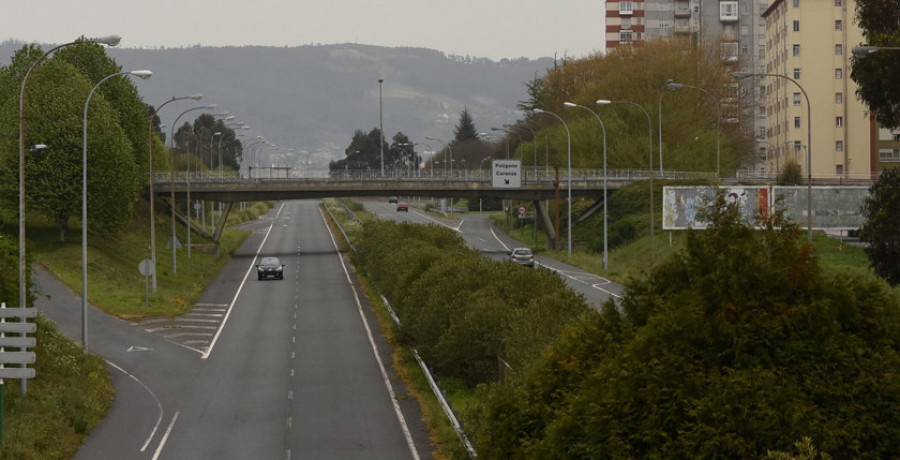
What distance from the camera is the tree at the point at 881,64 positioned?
44062mm

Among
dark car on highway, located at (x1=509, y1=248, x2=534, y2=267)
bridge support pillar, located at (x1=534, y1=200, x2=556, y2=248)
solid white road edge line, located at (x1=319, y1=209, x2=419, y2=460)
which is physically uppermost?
bridge support pillar, located at (x1=534, y1=200, x2=556, y2=248)

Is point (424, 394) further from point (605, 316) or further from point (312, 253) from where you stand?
point (312, 253)

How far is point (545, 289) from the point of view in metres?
31.1

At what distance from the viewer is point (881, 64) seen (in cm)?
4438

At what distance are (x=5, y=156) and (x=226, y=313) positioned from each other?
21.2 meters

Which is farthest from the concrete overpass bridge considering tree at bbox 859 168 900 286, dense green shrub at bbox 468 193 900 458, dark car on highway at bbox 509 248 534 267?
dense green shrub at bbox 468 193 900 458

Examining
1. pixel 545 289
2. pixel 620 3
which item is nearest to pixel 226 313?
pixel 545 289

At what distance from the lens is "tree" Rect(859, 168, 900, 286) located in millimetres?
46000

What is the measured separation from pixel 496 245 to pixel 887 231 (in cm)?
5770

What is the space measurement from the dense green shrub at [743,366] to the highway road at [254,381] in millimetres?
12845

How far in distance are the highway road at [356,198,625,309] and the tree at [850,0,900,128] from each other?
472 inches

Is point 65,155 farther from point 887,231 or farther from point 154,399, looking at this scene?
point 887,231

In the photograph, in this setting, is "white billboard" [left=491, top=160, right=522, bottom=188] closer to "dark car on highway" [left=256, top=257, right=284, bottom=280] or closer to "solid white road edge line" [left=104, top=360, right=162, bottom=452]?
"dark car on highway" [left=256, top=257, right=284, bottom=280]

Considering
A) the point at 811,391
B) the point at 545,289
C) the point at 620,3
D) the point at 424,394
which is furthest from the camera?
the point at 620,3
